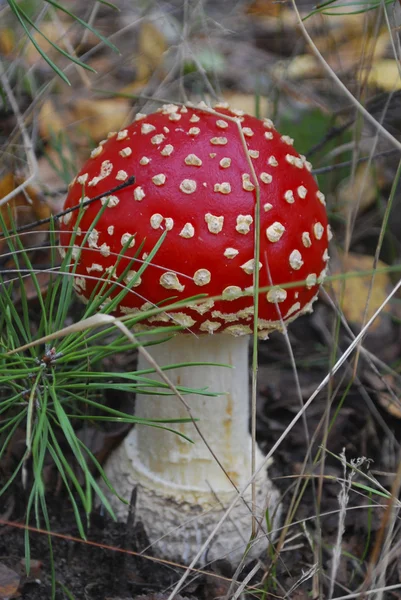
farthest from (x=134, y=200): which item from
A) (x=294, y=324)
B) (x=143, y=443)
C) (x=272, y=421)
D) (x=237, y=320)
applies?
(x=294, y=324)

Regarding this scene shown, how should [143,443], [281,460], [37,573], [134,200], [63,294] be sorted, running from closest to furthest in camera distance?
[63,294]
[134,200]
[37,573]
[143,443]
[281,460]

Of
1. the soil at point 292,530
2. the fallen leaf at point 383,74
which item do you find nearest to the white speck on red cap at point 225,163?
the soil at point 292,530

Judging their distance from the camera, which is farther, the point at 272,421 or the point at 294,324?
the point at 294,324

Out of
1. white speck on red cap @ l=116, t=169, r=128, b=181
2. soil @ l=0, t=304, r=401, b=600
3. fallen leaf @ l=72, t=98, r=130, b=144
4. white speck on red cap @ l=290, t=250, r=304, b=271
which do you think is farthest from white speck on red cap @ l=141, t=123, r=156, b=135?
fallen leaf @ l=72, t=98, r=130, b=144

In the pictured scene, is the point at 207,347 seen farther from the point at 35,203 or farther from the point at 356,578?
the point at 35,203

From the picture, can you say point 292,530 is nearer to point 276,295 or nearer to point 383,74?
point 276,295

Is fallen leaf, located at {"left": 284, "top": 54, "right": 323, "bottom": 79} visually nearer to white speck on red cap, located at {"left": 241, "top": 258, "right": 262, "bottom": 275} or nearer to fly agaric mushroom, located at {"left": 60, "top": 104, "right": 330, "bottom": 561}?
fly agaric mushroom, located at {"left": 60, "top": 104, "right": 330, "bottom": 561}

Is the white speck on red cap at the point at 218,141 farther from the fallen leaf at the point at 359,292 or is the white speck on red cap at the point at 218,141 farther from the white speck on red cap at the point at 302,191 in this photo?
the fallen leaf at the point at 359,292
